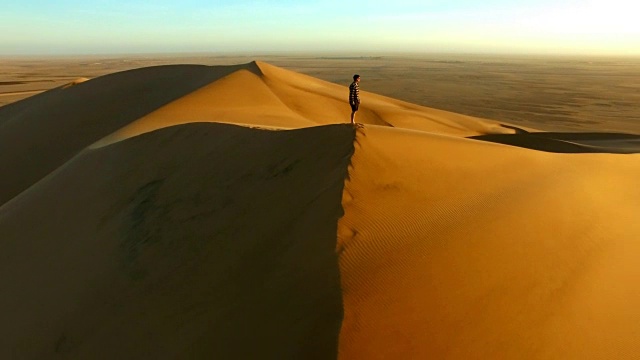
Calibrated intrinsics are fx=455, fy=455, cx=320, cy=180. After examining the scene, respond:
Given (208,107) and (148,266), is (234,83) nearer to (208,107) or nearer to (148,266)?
(208,107)

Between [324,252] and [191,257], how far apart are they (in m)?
1.40

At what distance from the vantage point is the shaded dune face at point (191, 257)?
298cm

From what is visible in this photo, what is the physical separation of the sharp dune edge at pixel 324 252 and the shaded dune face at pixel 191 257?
0.02 meters

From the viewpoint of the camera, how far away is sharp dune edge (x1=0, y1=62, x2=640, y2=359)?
9.46ft

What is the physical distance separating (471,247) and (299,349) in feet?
5.81

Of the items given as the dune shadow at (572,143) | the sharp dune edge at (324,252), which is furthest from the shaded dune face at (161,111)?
the sharp dune edge at (324,252)

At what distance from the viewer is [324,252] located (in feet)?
10.5

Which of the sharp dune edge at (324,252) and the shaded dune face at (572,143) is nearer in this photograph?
the sharp dune edge at (324,252)

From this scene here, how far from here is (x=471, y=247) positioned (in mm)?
3674

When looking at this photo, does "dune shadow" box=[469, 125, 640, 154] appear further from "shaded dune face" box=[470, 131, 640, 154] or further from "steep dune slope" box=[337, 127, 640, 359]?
"steep dune slope" box=[337, 127, 640, 359]

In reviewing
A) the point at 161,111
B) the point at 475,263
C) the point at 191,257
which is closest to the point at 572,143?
the point at 475,263

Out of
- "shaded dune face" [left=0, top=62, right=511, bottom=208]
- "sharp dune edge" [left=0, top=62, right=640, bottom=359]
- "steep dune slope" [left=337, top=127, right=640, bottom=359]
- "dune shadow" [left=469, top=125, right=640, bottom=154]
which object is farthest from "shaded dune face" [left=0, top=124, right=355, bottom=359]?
"dune shadow" [left=469, top=125, right=640, bottom=154]

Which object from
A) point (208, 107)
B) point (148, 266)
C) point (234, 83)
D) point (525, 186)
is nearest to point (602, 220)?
point (525, 186)

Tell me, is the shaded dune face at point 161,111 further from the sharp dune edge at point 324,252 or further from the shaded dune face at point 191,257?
the sharp dune edge at point 324,252
